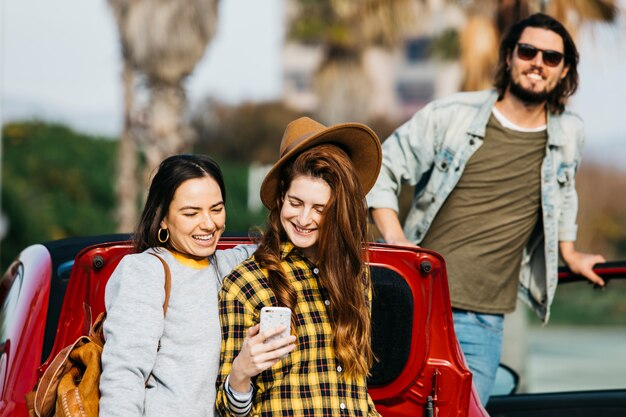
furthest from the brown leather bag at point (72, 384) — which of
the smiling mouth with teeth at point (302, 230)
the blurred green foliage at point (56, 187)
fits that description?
the blurred green foliage at point (56, 187)

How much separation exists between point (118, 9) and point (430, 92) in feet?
205

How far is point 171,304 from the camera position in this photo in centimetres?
309

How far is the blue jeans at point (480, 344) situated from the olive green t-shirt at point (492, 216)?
0.16 feet

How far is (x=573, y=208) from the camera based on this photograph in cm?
473

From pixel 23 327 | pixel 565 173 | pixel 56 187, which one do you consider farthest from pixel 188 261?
pixel 56 187

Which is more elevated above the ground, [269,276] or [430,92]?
[269,276]

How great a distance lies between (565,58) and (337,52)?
17007mm

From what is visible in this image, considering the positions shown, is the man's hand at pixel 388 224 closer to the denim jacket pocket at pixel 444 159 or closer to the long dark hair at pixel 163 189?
the denim jacket pocket at pixel 444 159

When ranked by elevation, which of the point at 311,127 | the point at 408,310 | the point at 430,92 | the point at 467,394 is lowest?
the point at 430,92

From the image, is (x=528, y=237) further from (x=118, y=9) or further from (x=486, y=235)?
(x=118, y=9)

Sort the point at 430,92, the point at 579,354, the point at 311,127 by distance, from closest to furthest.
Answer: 1. the point at 311,127
2. the point at 579,354
3. the point at 430,92

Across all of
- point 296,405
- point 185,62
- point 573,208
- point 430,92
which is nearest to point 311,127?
point 296,405

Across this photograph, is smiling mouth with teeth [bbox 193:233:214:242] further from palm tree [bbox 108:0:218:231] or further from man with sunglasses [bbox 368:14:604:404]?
palm tree [bbox 108:0:218:231]

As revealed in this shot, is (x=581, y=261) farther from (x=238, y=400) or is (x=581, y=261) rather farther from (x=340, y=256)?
(x=238, y=400)
